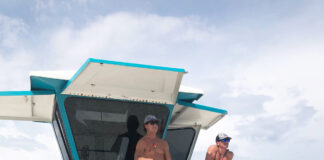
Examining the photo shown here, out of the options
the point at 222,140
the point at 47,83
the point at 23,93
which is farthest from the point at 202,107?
the point at 23,93

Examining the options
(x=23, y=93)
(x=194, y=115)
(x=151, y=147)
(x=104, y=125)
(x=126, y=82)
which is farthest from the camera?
(x=194, y=115)

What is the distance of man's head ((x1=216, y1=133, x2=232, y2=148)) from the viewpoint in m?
5.33

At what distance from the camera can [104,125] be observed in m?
5.79

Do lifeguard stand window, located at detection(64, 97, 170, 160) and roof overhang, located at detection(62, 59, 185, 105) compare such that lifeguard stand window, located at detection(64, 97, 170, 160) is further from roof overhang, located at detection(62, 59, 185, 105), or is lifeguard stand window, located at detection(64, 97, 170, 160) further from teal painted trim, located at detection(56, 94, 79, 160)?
roof overhang, located at detection(62, 59, 185, 105)

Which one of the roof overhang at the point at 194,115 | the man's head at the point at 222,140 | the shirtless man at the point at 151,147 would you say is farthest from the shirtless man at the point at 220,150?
the roof overhang at the point at 194,115

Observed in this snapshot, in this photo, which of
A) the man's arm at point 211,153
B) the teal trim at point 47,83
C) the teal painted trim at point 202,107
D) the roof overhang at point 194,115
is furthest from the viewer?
the roof overhang at point 194,115

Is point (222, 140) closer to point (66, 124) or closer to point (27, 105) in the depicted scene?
point (66, 124)

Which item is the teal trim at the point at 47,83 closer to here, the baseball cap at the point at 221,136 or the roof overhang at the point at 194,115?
the roof overhang at the point at 194,115

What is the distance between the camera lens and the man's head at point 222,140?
533 cm

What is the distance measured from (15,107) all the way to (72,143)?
1.53 m

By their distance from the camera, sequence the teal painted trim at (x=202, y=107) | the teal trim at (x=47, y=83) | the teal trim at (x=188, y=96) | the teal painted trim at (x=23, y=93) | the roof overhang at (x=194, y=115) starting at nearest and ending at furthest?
1. the teal trim at (x=47, y=83)
2. the teal painted trim at (x=23, y=93)
3. the teal trim at (x=188, y=96)
4. the teal painted trim at (x=202, y=107)
5. the roof overhang at (x=194, y=115)

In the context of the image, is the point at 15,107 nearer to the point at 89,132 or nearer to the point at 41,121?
the point at 41,121

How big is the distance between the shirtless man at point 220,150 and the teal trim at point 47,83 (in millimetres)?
2896

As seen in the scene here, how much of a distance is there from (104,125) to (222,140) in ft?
Answer: 7.26
